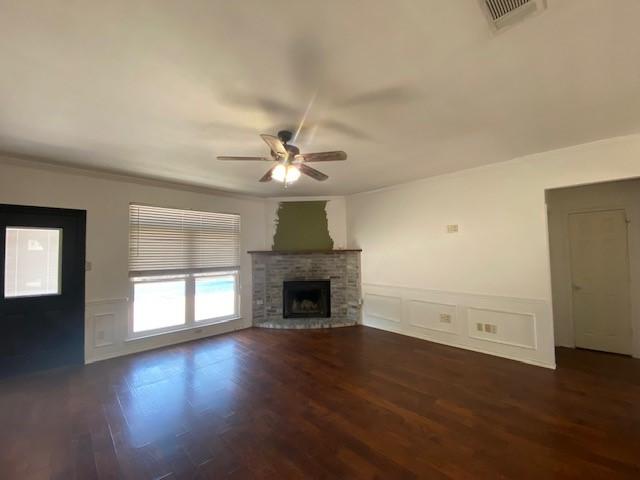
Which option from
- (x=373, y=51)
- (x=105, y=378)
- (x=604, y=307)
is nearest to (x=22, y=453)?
(x=105, y=378)

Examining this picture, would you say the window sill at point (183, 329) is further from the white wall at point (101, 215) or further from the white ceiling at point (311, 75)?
the white ceiling at point (311, 75)

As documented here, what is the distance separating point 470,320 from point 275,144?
144 inches

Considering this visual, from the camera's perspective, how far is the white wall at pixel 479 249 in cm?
324

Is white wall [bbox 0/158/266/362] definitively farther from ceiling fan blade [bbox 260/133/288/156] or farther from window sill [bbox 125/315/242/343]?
ceiling fan blade [bbox 260/133/288/156]

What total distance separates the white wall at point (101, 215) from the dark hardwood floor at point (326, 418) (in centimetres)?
44

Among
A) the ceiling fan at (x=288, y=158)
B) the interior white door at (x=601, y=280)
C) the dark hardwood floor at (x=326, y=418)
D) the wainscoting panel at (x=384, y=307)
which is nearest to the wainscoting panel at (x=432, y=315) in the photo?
the wainscoting panel at (x=384, y=307)

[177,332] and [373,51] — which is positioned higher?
[373,51]

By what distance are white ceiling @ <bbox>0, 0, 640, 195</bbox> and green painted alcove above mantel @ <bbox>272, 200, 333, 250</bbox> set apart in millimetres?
2646

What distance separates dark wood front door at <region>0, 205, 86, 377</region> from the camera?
3182 millimetres

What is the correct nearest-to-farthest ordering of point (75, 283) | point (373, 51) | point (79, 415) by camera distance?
1. point (373, 51)
2. point (79, 415)
3. point (75, 283)

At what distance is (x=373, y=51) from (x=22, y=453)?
3687 mm

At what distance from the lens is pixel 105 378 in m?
3.15

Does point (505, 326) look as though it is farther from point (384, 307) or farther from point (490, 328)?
point (384, 307)

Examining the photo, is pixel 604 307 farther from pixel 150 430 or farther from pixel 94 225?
pixel 94 225
